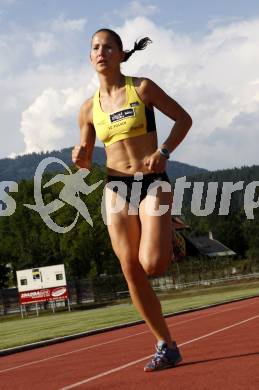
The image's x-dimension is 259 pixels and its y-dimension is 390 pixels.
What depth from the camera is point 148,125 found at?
6121mm

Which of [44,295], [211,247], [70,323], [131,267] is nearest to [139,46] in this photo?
[131,267]

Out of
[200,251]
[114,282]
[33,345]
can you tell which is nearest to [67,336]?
[33,345]

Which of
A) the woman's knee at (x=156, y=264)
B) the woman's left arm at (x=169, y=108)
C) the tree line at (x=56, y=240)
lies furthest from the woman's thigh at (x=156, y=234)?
the tree line at (x=56, y=240)

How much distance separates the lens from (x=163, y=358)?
644cm

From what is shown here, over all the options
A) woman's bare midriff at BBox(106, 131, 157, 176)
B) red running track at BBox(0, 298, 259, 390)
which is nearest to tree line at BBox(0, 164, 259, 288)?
red running track at BBox(0, 298, 259, 390)

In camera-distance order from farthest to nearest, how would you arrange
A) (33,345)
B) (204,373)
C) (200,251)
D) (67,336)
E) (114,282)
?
(200,251) < (114,282) < (67,336) < (33,345) < (204,373)

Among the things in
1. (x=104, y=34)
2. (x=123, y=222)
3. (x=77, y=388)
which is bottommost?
(x=77, y=388)

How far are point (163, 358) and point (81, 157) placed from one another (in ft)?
5.90

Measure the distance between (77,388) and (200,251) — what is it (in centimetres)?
12566

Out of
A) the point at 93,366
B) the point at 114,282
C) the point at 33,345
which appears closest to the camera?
the point at 93,366

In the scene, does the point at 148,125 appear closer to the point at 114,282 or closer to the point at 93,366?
the point at 93,366

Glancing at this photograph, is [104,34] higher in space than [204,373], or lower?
higher

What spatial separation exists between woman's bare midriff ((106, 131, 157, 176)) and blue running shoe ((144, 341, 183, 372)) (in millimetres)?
1475

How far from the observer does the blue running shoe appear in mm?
6430
